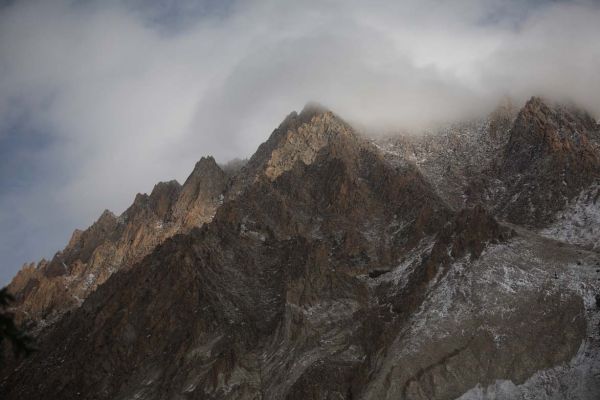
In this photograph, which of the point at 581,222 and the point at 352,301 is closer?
the point at 352,301

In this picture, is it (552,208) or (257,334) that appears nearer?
(257,334)

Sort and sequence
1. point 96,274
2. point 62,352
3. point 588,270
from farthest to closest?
point 96,274
point 62,352
point 588,270

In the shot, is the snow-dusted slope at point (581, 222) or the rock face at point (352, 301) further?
the snow-dusted slope at point (581, 222)

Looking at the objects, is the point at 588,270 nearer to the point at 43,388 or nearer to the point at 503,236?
the point at 503,236

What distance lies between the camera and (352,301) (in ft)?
450

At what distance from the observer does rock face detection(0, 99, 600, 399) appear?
347ft

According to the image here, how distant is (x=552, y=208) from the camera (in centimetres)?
15075

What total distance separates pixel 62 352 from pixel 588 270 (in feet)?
385

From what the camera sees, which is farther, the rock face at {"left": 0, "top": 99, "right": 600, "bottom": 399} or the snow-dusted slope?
the snow-dusted slope

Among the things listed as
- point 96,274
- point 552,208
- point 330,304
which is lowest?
point 552,208

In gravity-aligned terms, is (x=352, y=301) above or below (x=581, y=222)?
above

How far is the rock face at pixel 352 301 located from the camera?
4166 inches

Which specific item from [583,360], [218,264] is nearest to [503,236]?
[583,360]

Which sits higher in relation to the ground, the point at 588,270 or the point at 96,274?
the point at 96,274
